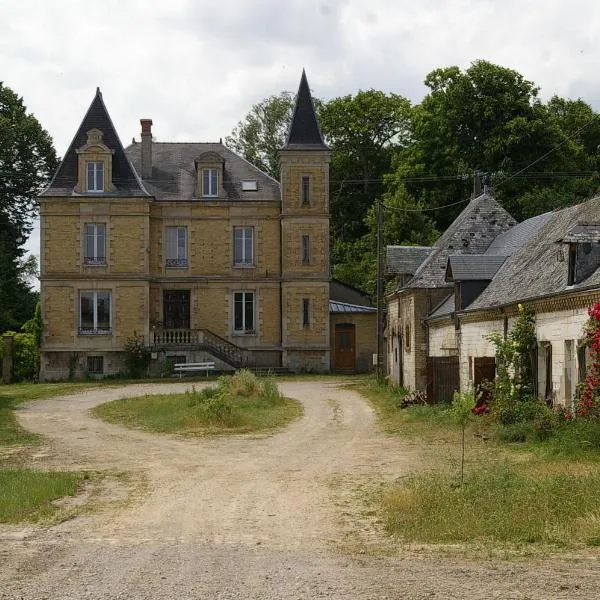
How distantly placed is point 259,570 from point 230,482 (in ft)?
19.1

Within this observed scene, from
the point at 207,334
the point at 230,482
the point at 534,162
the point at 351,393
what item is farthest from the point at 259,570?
the point at 534,162

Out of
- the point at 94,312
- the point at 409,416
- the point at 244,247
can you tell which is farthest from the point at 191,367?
the point at 409,416

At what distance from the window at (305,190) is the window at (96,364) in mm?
12259

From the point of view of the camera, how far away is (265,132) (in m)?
66.1

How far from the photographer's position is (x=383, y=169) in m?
60.8

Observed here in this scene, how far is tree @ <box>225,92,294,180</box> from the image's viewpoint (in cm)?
6494

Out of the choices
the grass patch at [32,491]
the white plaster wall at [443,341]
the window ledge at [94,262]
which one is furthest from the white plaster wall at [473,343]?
the window ledge at [94,262]

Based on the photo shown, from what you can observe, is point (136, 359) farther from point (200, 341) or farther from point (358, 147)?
point (358, 147)

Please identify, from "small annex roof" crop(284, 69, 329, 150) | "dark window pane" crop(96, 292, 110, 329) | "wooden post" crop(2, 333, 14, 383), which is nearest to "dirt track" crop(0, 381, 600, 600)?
"wooden post" crop(2, 333, 14, 383)

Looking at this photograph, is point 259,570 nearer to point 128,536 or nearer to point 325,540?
point 325,540

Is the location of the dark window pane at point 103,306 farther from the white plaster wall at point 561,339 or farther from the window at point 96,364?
the white plaster wall at point 561,339

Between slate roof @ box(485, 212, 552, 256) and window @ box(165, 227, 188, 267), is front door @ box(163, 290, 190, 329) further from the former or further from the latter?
slate roof @ box(485, 212, 552, 256)

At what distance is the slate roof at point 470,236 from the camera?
30609 millimetres

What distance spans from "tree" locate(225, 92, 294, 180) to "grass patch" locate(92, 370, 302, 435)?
36780mm
